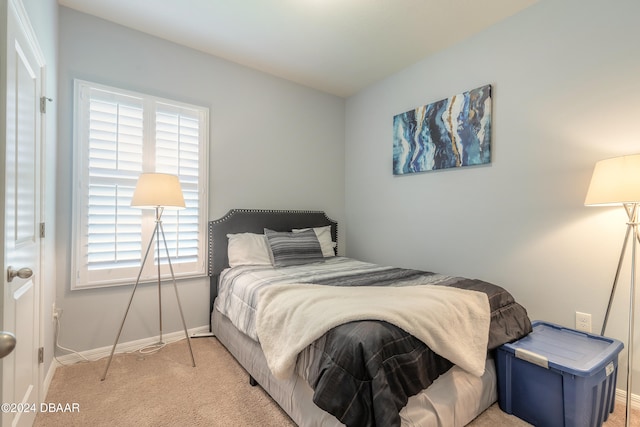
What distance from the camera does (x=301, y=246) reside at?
3039mm

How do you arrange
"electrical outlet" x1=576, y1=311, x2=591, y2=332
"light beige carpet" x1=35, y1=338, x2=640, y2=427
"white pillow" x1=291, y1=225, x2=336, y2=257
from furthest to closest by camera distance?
"white pillow" x1=291, y1=225, x2=336, y2=257 → "electrical outlet" x1=576, y1=311, x2=591, y2=332 → "light beige carpet" x1=35, y1=338, x2=640, y2=427

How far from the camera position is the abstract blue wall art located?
2.61 metres

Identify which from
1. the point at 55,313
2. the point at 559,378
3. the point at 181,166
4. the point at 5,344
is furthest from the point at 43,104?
the point at 559,378

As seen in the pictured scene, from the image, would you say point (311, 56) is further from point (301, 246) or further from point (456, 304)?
point (456, 304)

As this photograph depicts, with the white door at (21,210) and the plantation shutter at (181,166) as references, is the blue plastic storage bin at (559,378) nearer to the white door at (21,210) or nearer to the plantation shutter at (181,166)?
the white door at (21,210)

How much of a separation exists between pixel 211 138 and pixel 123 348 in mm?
2039

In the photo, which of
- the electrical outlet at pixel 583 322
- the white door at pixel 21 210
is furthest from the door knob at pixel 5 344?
the electrical outlet at pixel 583 322

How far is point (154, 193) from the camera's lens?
88.4 inches

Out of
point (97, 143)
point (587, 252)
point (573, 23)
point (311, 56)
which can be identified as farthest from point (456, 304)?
point (97, 143)

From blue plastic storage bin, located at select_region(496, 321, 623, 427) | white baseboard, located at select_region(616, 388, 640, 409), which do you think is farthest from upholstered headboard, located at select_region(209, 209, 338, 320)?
white baseboard, located at select_region(616, 388, 640, 409)

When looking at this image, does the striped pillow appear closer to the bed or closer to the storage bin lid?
the bed

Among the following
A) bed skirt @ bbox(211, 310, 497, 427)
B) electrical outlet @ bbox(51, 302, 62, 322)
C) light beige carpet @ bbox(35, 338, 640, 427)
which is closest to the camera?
bed skirt @ bbox(211, 310, 497, 427)

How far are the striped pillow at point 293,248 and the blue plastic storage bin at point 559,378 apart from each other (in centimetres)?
175

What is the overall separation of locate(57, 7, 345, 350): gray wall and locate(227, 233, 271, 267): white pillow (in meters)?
0.35
